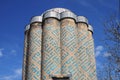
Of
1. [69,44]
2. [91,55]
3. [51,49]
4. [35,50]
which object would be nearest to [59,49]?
[51,49]

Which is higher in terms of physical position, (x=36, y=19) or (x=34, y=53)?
(x=36, y=19)

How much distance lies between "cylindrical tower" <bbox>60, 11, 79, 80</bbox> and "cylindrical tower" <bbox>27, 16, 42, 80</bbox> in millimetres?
1170

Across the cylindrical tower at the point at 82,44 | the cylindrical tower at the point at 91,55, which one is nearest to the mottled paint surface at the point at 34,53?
the cylindrical tower at the point at 82,44

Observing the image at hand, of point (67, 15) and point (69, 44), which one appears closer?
point (69, 44)

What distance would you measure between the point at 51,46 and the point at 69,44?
2.79ft

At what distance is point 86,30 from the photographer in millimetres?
12359

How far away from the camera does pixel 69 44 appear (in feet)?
37.1

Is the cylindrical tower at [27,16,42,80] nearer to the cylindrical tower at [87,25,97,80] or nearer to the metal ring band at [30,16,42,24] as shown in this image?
the metal ring band at [30,16,42,24]

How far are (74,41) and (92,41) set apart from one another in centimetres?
150

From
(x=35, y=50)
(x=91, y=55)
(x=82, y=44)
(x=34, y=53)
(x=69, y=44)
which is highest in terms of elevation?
(x=82, y=44)

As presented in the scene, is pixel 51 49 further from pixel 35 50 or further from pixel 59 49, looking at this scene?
pixel 35 50

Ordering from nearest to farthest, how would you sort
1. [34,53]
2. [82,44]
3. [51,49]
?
[51,49] < [34,53] < [82,44]

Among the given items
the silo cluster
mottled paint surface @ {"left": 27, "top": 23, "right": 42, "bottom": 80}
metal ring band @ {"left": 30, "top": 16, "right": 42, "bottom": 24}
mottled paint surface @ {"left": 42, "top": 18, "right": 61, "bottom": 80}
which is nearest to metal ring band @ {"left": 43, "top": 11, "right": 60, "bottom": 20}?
the silo cluster

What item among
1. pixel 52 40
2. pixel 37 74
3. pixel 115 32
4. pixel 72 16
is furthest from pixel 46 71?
pixel 115 32
